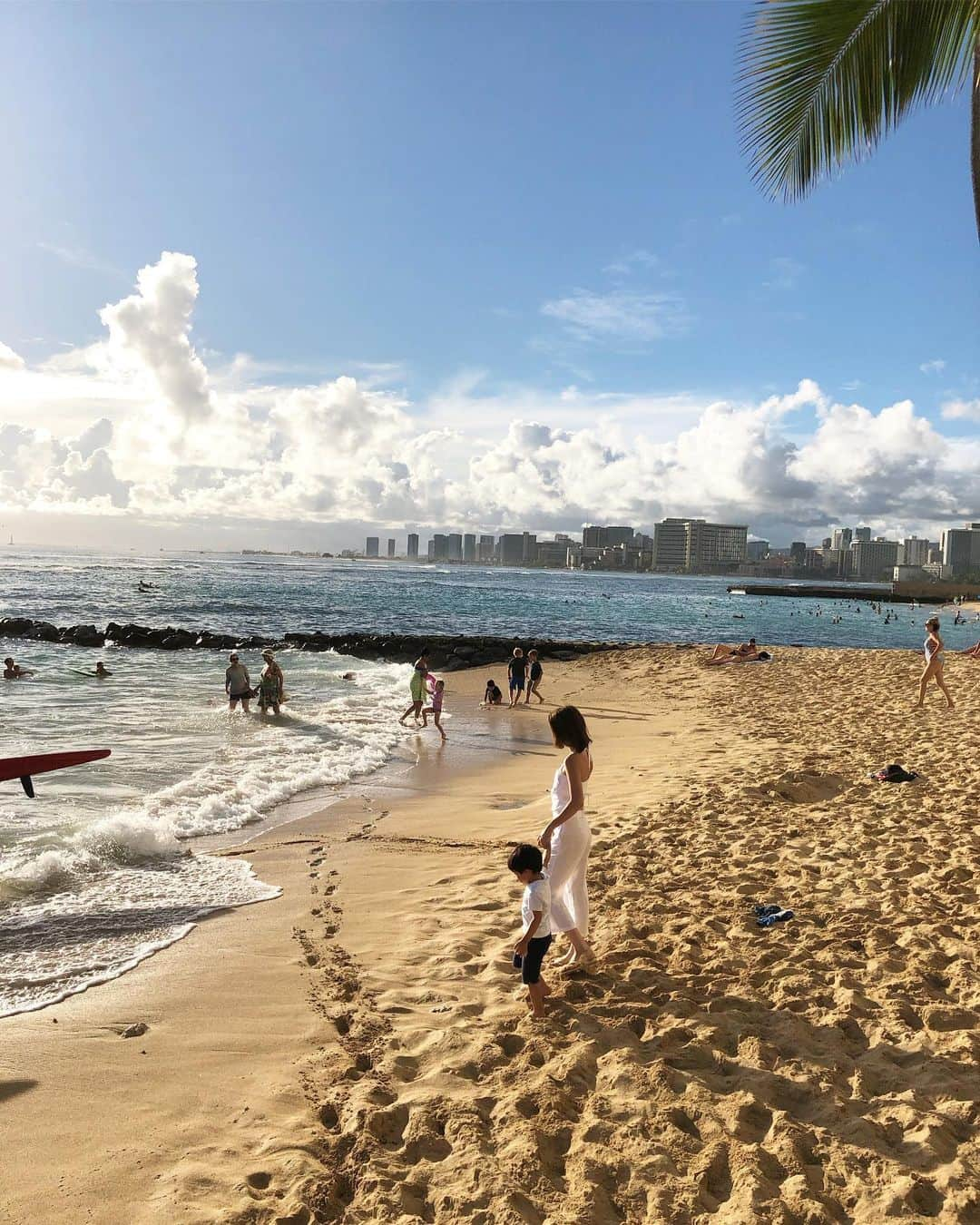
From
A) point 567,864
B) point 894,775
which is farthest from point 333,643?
point 567,864

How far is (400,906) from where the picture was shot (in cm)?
650

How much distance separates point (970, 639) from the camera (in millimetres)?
44812

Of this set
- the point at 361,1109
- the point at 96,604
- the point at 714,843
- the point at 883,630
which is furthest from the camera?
the point at 96,604

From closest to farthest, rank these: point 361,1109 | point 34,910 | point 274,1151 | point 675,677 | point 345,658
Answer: point 274,1151, point 361,1109, point 34,910, point 675,677, point 345,658

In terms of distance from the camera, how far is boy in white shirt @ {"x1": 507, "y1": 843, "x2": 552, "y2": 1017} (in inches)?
174

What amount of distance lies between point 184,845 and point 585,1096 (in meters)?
5.89

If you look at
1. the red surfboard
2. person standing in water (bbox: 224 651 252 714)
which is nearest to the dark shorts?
the red surfboard

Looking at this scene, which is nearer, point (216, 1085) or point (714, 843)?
point (216, 1085)

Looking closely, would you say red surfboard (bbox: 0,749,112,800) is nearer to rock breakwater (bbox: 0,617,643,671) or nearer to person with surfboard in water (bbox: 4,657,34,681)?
person with surfboard in water (bbox: 4,657,34,681)

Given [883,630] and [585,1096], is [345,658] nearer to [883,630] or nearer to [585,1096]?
[585,1096]

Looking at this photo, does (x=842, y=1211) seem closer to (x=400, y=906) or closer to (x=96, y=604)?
(x=400, y=906)

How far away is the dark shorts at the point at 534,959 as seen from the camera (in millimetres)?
4469

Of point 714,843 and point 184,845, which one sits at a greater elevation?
point 714,843

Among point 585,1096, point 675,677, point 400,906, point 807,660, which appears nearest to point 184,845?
Answer: point 400,906
